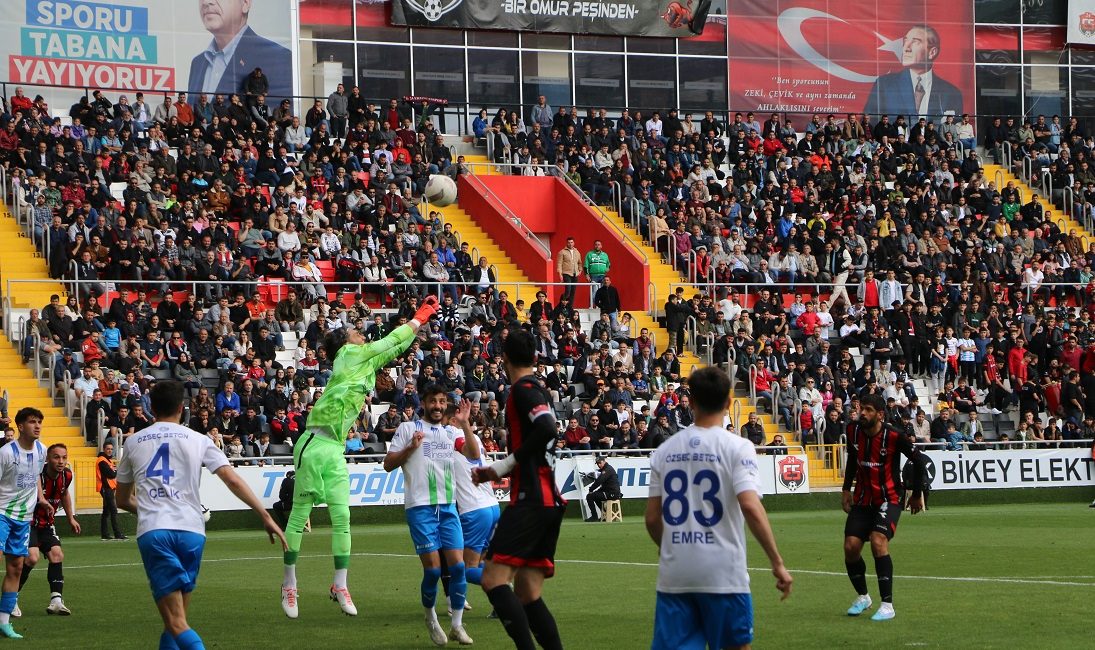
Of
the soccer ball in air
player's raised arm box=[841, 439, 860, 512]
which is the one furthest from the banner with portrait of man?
→ player's raised arm box=[841, 439, 860, 512]

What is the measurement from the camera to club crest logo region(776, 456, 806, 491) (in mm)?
32344

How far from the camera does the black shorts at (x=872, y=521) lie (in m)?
13.9

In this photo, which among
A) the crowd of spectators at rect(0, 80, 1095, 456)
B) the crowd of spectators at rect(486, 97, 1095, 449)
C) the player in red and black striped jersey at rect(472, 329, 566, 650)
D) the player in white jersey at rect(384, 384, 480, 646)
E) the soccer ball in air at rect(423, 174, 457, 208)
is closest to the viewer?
the player in red and black striped jersey at rect(472, 329, 566, 650)

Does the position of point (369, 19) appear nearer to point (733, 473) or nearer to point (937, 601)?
point (937, 601)

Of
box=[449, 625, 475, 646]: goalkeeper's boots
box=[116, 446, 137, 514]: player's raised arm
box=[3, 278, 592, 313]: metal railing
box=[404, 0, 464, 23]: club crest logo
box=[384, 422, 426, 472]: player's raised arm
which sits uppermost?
box=[404, 0, 464, 23]: club crest logo

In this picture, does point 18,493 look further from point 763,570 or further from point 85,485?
point 85,485

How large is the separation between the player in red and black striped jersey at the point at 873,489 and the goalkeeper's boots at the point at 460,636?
11.1ft

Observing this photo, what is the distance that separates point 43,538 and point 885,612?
777cm

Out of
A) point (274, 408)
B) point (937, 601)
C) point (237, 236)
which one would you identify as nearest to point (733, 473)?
point (937, 601)

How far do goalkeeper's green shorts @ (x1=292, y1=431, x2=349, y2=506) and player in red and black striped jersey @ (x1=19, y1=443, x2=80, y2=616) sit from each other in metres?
2.35

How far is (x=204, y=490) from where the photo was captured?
28203mm

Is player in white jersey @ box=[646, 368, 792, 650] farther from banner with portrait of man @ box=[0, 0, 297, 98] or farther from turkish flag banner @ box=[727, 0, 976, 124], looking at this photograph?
turkish flag banner @ box=[727, 0, 976, 124]

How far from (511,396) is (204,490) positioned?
1907 cm

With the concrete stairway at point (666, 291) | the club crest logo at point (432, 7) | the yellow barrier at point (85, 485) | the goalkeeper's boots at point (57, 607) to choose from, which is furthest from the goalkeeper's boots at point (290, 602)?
the club crest logo at point (432, 7)
